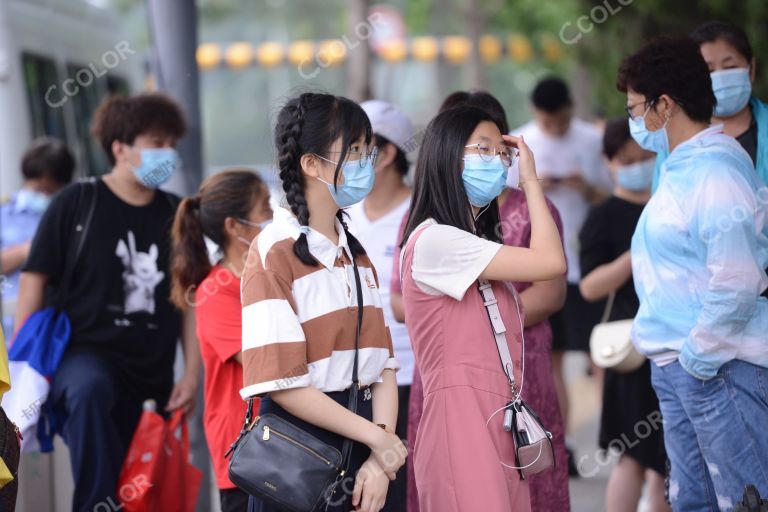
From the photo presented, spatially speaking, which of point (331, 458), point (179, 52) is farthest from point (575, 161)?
point (331, 458)

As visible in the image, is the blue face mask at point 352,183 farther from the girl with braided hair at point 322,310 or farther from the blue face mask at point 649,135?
the blue face mask at point 649,135

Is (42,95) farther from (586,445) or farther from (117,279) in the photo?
(586,445)

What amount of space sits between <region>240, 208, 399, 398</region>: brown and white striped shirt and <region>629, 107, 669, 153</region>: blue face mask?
4.09 ft

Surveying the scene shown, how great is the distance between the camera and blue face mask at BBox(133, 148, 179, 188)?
4934 millimetres

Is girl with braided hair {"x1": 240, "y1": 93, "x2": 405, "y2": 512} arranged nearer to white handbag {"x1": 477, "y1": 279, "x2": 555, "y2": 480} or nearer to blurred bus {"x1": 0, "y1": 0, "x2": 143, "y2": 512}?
white handbag {"x1": 477, "y1": 279, "x2": 555, "y2": 480}

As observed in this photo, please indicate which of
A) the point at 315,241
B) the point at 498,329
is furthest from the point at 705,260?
the point at 315,241

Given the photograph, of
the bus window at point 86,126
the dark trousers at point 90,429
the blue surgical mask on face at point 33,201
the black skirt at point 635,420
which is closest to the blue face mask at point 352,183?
the dark trousers at point 90,429

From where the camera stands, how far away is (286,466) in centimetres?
287

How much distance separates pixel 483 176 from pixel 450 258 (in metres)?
0.29

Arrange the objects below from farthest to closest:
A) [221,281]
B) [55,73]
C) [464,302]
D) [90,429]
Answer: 1. [55,73]
2. [90,429]
3. [221,281]
4. [464,302]

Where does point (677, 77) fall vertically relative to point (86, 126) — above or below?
above

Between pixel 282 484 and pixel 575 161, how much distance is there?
551 centimetres

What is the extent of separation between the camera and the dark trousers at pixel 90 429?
4602mm

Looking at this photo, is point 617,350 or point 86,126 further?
point 86,126
